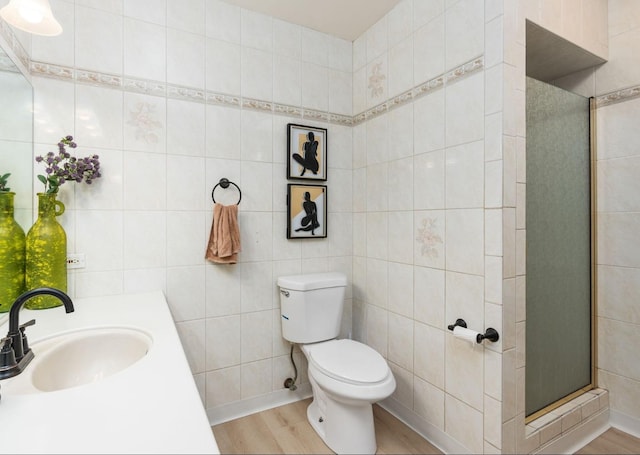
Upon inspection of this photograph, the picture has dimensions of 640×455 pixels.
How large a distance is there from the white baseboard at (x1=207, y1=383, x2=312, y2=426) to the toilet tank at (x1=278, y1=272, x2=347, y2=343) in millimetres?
409

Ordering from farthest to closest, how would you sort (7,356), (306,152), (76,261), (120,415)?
1. (306,152)
2. (76,261)
3. (7,356)
4. (120,415)

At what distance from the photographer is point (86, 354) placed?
1.12 meters

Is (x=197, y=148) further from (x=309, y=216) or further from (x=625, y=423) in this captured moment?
(x=625, y=423)

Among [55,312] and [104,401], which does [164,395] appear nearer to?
[104,401]

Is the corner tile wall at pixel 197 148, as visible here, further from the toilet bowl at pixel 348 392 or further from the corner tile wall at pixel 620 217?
the corner tile wall at pixel 620 217

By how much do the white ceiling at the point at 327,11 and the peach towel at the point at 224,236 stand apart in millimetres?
1193

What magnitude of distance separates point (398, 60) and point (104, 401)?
2.03m

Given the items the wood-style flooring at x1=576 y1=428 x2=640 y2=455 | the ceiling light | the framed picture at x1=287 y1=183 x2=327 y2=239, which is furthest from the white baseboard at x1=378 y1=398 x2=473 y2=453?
the ceiling light

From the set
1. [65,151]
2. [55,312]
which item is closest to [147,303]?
[55,312]

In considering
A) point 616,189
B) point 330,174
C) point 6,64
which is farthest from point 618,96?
point 6,64

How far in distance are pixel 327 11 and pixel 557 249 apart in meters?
1.85

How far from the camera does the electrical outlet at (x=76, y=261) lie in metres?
1.56

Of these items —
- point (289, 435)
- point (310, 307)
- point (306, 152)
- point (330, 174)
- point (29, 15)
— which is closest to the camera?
point (29, 15)

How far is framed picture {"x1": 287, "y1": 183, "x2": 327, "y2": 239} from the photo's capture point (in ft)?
6.86
